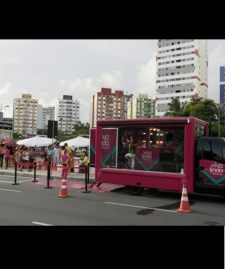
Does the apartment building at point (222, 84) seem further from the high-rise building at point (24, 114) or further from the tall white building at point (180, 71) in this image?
the high-rise building at point (24, 114)

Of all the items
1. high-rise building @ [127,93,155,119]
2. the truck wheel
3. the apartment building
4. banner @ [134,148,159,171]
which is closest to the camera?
banner @ [134,148,159,171]

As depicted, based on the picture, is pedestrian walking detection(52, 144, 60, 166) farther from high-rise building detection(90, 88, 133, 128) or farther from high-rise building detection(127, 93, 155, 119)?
high-rise building detection(90, 88, 133, 128)

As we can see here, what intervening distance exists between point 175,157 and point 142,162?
1242 mm

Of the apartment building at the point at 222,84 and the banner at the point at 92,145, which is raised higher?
the apartment building at the point at 222,84

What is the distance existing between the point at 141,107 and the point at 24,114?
53.1m

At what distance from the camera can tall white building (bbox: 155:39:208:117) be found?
112 metres

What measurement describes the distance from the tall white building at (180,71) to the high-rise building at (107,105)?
3629 cm

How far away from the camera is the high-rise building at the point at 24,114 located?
143250mm

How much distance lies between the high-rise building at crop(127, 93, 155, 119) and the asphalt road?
424ft

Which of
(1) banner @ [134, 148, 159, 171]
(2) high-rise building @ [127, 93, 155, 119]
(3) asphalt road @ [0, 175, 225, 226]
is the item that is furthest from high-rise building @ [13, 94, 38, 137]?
(1) banner @ [134, 148, 159, 171]

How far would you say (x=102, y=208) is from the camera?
9.20m

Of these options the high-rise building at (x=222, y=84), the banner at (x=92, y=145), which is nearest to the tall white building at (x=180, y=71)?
the high-rise building at (x=222, y=84)
